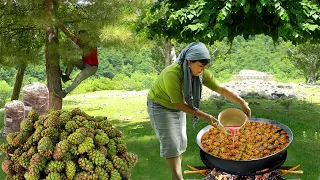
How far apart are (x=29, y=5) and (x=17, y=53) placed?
3.96 feet

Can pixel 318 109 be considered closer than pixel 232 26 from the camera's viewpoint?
No

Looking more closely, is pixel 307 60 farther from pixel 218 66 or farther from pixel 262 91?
pixel 262 91

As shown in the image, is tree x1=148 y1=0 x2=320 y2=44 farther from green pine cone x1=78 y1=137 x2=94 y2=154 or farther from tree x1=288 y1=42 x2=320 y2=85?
tree x1=288 y1=42 x2=320 y2=85

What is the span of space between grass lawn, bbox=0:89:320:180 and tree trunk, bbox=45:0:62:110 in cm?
164

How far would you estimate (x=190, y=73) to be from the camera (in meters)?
3.78

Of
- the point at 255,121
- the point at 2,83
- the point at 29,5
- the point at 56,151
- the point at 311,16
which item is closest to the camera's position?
the point at 56,151

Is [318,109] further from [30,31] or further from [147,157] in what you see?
[30,31]

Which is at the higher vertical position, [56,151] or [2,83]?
[56,151]

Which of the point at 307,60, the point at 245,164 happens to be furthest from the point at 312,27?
the point at 307,60

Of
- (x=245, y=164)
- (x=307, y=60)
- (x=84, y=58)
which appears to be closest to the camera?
(x=245, y=164)

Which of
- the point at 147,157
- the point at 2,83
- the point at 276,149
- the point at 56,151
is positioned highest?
the point at 56,151

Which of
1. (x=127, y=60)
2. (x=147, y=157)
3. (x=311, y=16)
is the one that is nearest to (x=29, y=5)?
(x=147, y=157)

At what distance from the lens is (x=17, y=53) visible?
854 centimetres

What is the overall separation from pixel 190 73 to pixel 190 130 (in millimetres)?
5093
